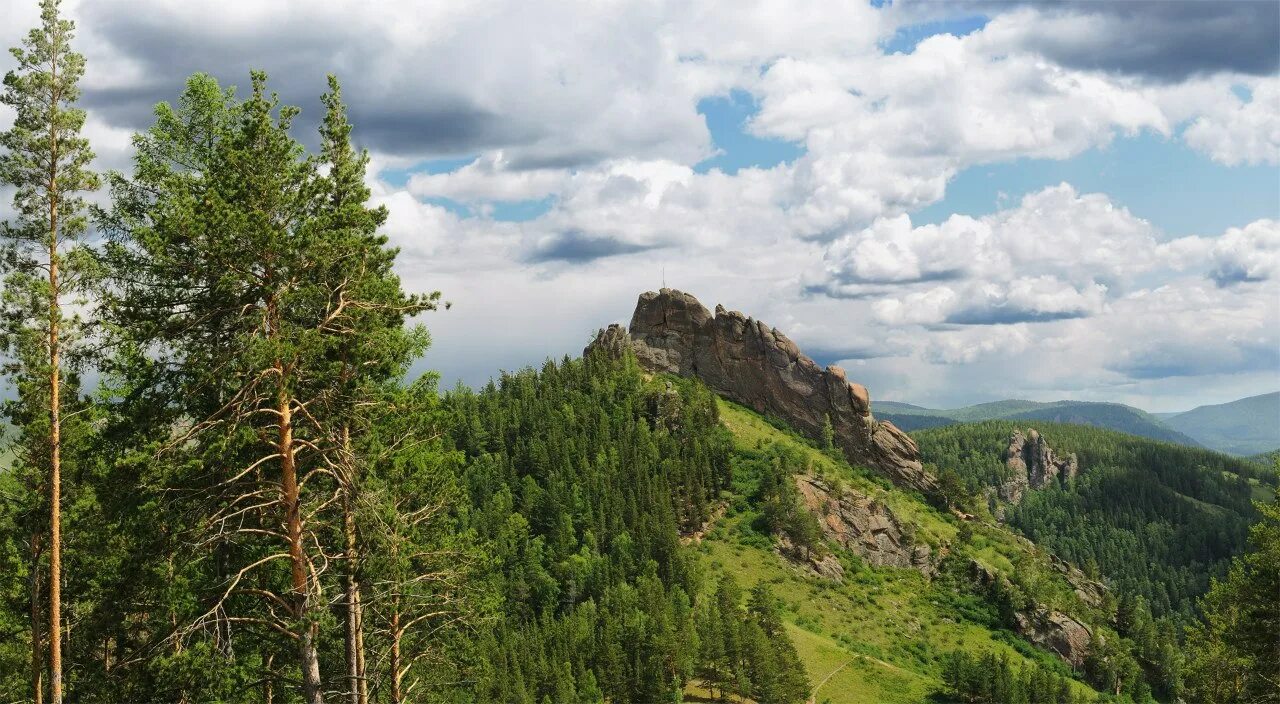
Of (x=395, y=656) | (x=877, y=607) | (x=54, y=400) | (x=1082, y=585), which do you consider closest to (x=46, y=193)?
(x=54, y=400)

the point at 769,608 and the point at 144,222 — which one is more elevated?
the point at 144,222

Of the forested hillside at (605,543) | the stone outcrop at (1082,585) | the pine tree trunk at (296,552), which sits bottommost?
the stone outcrop at (1082,585)

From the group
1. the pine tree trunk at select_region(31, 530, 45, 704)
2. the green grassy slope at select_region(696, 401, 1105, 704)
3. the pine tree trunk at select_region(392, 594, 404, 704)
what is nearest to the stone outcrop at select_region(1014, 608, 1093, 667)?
the green grassy slope at select_region(696, 401, 1105, 704)

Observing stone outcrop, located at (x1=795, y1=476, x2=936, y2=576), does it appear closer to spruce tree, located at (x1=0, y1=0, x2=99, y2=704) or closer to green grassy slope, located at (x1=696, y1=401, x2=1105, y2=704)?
green grassy slope, located at (x1=696, y1=401, x2=1105, y2=704)

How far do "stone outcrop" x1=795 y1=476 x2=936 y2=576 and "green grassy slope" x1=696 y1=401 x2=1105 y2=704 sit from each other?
2.67 metres

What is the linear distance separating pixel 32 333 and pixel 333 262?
7220 millimetres

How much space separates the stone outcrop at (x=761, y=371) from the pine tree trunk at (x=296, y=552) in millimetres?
153475

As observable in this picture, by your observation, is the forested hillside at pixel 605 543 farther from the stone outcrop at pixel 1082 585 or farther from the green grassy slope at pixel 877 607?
the stone outcrop at pixel 1082 585

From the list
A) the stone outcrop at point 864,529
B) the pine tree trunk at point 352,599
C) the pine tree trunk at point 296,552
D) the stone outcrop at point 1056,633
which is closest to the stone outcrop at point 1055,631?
the stone outcrop at point 1056,633

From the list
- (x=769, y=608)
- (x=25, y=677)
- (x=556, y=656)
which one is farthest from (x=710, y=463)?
(x=25, y=677)

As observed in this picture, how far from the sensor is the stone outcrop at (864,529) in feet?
422

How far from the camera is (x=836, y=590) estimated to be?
11500cm

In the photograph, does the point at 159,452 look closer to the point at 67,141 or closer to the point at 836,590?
the point at 67,141

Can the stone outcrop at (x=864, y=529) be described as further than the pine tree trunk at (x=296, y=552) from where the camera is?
Yes
